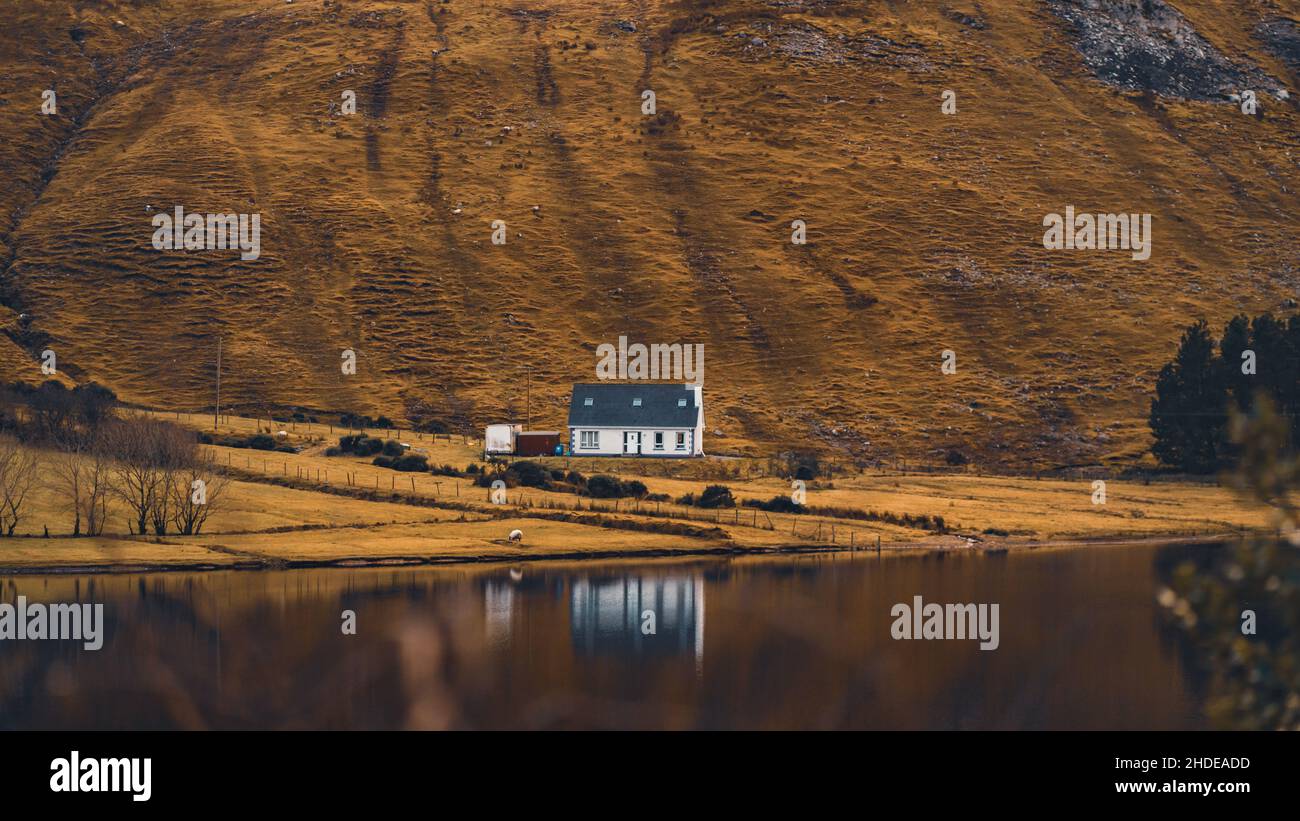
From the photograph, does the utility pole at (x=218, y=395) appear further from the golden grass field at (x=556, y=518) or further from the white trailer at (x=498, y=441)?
the white trailer at (x=498, y=441)

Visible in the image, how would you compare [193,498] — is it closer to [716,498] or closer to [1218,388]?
[716,498]

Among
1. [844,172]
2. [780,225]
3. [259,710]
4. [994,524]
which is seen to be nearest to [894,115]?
→ [844,172]

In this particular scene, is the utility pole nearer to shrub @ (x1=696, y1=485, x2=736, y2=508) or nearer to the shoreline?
the shoreline

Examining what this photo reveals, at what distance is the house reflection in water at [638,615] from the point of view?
51.8 m

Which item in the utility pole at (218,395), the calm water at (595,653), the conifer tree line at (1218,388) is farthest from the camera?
the utility pole at (218,395)

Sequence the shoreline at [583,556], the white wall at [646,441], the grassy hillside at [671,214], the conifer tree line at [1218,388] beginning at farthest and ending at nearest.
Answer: the grassy hillside at [671,214] < the conifer tree line at [1218,388] < the white wall at [646,441] < the shoreline at [583,556]

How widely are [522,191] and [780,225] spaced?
2985 cm

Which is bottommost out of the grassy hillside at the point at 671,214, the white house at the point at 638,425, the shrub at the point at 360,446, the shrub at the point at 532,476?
the shrub at the point at 532,476

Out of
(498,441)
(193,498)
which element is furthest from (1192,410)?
(193,498)

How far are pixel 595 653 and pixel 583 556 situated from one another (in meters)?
22.0

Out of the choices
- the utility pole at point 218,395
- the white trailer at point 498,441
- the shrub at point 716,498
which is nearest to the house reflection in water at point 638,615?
the shrub at point 716,498

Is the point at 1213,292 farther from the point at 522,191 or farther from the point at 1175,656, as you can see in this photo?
the point at 1175,656

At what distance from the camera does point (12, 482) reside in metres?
71.0

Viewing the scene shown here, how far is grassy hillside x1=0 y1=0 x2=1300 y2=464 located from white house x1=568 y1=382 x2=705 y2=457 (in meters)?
8.21
